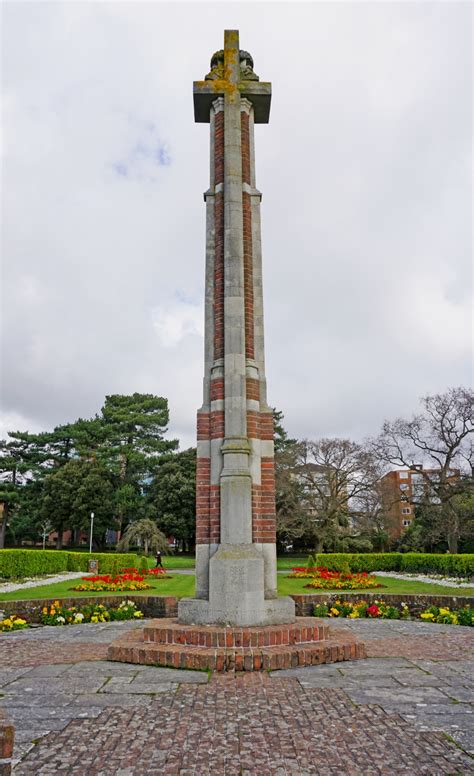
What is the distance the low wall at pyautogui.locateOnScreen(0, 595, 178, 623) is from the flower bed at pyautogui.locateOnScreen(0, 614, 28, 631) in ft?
1.60

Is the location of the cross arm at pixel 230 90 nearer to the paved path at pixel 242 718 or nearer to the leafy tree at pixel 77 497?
the paved path at pixel 242 718

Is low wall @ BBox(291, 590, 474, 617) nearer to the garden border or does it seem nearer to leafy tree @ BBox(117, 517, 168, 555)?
the garden border

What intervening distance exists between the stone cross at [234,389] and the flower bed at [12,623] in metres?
4.73

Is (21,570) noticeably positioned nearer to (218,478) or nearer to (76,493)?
(218,478)

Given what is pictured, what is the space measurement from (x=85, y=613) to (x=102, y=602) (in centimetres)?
103

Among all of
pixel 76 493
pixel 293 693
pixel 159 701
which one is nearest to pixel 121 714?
pixel 159 701

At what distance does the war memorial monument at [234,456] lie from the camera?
6469 mm

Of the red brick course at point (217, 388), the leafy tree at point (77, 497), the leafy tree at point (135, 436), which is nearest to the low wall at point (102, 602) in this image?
the red brick course at point (217, 388)

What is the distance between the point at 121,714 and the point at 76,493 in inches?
1688

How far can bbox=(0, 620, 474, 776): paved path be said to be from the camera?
11.6 ft

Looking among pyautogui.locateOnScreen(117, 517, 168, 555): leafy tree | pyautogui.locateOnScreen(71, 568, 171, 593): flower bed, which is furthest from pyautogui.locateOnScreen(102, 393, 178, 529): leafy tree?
pyautogui.locateOnScreen(71, 568, 171, 593): flower bed

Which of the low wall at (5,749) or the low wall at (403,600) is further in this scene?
the low wall at (403,600)

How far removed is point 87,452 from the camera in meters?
49.4

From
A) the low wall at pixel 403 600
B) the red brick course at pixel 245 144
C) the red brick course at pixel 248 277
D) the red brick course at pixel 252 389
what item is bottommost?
the low wall at pixel 403 600
